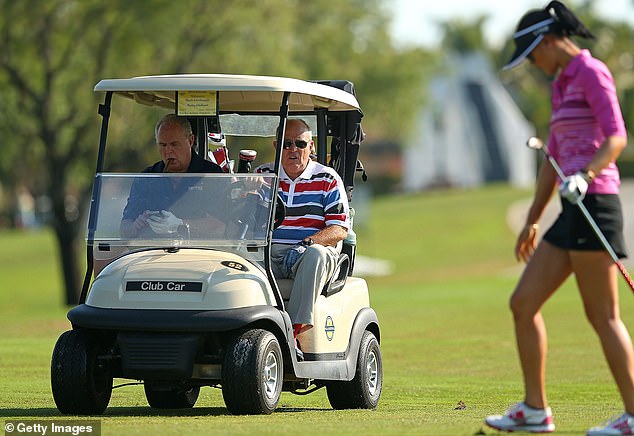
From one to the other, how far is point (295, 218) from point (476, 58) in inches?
2927

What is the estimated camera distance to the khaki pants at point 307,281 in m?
8.73

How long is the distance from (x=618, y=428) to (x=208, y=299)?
2646 millimetres

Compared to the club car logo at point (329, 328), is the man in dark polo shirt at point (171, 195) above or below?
above

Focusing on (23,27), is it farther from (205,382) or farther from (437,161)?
(437,161)

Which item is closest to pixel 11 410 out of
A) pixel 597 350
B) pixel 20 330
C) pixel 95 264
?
pixel 95 264

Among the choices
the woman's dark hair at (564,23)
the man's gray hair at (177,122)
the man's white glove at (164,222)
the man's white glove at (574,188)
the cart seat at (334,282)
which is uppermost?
the woman's dark hair at (564,23)

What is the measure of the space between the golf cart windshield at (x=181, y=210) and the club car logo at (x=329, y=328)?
78cm

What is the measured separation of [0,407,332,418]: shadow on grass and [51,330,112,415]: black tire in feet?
0.33

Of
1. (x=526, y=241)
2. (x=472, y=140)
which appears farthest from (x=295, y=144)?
(x=472, y=140)

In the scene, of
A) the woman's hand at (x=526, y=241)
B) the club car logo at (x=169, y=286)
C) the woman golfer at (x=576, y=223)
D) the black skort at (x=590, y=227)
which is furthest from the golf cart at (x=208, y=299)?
the black skort at (x=590, y=227)

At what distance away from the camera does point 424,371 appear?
539 inches

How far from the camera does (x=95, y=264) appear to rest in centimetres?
897

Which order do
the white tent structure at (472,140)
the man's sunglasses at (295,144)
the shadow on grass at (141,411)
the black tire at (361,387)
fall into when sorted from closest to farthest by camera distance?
the shadow on grass at (141,411), the man's sunglasses at (295,144), the black tire at (361,387), the white tent structure at (472,140)

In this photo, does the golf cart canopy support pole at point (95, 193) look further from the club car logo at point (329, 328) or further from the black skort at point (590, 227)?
the black skort at point (590, 227)
